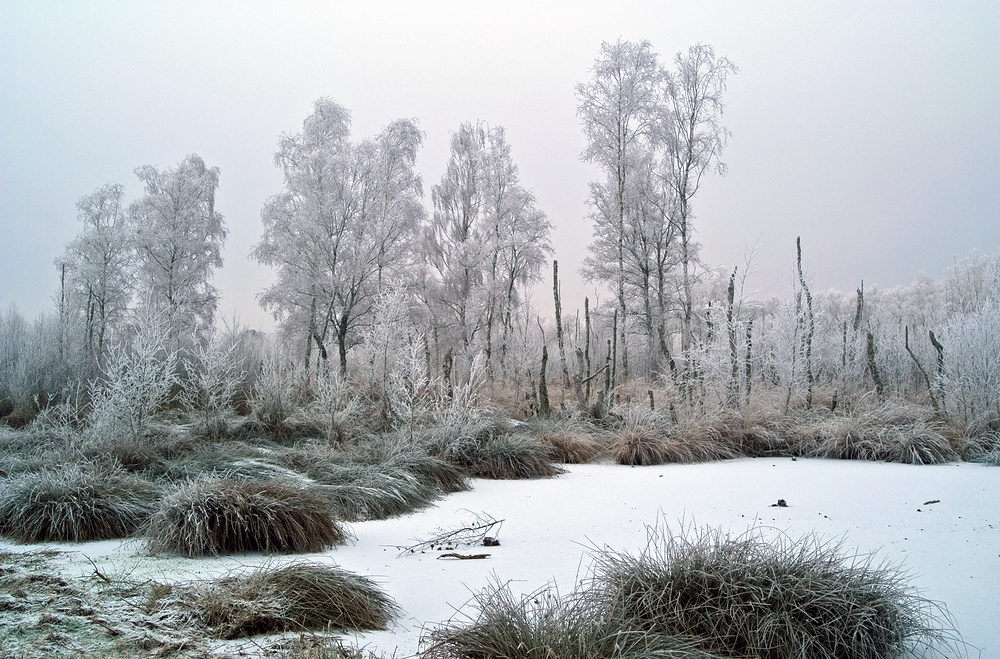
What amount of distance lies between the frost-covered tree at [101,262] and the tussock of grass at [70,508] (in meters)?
16.5

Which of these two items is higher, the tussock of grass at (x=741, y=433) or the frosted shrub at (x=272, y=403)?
the frosted shrub at (x=272, y=403)

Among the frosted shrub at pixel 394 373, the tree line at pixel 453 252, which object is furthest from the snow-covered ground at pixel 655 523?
the tree line at pixel 453 252

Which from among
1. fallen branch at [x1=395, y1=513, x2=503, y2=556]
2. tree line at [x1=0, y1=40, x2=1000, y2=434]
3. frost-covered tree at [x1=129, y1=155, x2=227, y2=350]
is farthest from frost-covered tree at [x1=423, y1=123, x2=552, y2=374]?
fallen branch at [x1=395, y1=513, x2=503, y2=556]

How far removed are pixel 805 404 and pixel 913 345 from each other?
7.80 meters

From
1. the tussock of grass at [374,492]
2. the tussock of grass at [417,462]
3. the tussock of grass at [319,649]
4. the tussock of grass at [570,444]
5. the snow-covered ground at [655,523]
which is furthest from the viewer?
the tussock of grass at [570,444]

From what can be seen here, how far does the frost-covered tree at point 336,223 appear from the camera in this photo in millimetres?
15695

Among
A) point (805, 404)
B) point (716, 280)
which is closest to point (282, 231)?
point (805, 404)

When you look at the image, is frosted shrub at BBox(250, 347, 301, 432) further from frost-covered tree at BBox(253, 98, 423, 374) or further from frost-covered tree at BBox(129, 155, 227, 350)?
frost-covered tree at BBox(129, 155, 227, 350)

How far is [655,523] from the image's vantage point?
3641 millimetres

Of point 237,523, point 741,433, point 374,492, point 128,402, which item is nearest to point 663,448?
point 741,433

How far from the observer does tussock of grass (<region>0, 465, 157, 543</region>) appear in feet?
11.2

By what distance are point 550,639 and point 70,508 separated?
124 inches

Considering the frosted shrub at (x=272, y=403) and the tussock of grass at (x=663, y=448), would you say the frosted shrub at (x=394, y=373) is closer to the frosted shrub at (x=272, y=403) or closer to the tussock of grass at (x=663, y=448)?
the frosted shrub at (x=272, y=403)

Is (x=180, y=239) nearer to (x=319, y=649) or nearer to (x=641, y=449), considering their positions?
(x=641, y=449)
